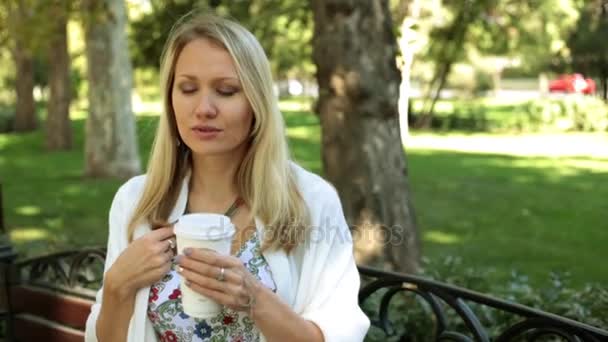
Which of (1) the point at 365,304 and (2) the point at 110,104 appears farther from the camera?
(2) the point at 110,104

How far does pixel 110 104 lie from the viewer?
13680 millimetres

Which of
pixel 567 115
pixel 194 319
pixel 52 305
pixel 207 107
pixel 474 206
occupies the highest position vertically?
pixel 207 107

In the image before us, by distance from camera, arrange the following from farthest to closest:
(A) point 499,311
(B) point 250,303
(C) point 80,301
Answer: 1. (A) point 499,311
2. (C) point 80,301
3. (B) point 250,303

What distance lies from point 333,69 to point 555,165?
42.1 feet

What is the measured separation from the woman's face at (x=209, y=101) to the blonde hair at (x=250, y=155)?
0.02 m

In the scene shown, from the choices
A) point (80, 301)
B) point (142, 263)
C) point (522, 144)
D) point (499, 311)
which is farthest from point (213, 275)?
point (522, 144)

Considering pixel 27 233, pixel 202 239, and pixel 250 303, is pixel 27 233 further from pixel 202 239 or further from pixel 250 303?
pixel 202 239

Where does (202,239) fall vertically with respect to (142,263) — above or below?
above

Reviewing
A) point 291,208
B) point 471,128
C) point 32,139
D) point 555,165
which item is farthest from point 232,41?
point 471,128

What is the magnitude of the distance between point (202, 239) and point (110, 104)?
12578 mm

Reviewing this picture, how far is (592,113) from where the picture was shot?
24.5m

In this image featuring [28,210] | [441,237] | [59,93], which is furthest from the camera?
[59,93]

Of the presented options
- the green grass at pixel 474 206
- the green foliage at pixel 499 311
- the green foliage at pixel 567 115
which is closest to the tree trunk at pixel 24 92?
the green grass at pixel 474 206

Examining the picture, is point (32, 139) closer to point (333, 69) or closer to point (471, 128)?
point (471, 128)
